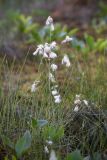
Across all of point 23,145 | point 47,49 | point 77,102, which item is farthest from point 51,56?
point 23,145

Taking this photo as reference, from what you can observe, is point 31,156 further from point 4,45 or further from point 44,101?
point 4,45

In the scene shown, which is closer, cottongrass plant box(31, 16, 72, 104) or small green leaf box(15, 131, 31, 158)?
small green leaf box(15, 131, 31, 158)

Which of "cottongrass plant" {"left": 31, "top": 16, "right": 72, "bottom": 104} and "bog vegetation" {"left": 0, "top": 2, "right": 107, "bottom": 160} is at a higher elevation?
"cottongrass plant" {"left": 31, "top": 16, "right": 72, "bottom": 104}

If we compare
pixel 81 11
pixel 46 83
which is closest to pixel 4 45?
pixel 46 83

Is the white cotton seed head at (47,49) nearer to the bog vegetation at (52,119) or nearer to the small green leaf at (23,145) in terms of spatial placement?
the bog vegetation at (52,119)

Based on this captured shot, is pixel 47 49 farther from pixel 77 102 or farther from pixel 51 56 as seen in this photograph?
pixel 77 102

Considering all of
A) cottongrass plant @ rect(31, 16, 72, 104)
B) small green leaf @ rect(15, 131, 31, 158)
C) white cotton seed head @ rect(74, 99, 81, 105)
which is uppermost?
cottongrass plant @ rect(31, 16, 72, 104)

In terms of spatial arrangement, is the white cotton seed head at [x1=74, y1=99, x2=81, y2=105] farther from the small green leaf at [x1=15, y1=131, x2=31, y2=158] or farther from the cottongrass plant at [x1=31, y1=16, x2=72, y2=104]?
the small green leaf at [x1=15, y1=131, x2=31, y2=158]

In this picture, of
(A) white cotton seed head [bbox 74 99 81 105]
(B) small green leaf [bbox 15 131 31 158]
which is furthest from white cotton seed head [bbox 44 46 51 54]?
(B) small green leaf [bbox 15 131 31 158]

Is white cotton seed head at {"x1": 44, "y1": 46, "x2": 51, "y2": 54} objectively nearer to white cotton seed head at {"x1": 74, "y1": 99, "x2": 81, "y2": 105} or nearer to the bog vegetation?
the bog vegetation

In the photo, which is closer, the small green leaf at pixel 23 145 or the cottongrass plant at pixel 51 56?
the small green leaf at pixel 23 145

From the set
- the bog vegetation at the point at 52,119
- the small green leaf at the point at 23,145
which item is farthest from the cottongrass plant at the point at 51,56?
the small green leaf at the point at 23,145

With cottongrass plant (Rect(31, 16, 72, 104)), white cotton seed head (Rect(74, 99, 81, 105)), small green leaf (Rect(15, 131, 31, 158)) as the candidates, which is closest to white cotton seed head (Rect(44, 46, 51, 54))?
cottongrass plant (Rect(31, 16, 72, 104))
